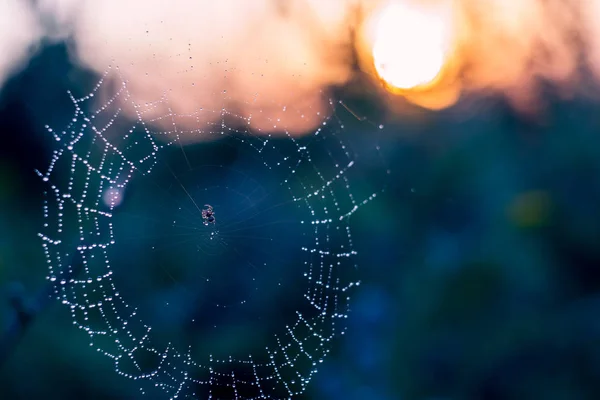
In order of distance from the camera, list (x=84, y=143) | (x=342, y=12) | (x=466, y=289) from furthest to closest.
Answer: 1. (x=466, y=289)
2. (x=342, y=12)
3. (x=84, y=143)

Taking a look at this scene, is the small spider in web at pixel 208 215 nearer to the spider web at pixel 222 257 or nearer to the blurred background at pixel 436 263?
the spider web at pixel 222 257

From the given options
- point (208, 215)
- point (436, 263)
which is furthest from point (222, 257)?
point (436, 263)

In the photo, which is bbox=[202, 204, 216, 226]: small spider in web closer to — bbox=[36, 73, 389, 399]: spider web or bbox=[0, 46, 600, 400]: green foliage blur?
bbox=[36, 73, 389, 399]: spider web

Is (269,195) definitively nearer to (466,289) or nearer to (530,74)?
(466,289)

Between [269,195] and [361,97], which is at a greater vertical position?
[361,97]

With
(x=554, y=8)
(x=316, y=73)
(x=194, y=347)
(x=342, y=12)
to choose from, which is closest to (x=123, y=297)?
(x=194, y=347)

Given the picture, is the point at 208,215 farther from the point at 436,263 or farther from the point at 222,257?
the point at 436,263
